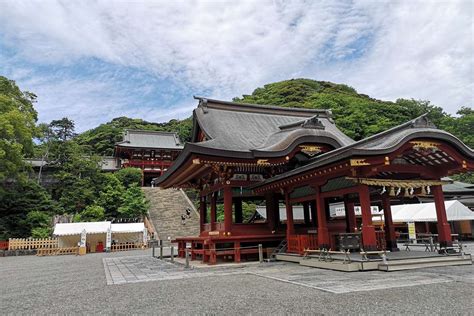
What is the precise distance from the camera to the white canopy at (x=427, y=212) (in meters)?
18.5

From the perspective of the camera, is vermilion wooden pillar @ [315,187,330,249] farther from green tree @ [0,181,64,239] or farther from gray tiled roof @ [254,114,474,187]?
green tree @ [0,181,64,239]

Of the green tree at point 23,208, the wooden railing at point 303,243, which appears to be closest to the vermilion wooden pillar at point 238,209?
the wooden railing at point 303,243

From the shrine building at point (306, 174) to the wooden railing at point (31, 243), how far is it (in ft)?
34.2

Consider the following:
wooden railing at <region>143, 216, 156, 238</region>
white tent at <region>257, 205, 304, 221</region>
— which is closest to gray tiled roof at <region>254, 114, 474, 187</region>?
white tent at <region>257, 205, 304, 221</region>

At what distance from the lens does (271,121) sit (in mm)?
17312

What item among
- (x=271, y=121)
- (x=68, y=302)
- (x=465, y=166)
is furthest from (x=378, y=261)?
(x=271, y=121)

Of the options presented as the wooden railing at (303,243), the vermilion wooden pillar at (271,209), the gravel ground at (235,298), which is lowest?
the gravel ground at (235,298)

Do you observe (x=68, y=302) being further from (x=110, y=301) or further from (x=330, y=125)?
(x=330, y=125)

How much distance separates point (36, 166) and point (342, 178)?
33.1 metres

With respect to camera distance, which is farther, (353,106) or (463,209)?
(353,106)

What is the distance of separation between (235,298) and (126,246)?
1958 centimetres

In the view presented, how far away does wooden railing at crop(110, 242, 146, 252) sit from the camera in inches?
904

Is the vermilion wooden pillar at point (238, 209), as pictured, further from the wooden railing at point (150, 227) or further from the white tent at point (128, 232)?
the wooden railing at point (150, 227)

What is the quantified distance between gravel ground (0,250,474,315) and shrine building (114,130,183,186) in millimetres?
32684
